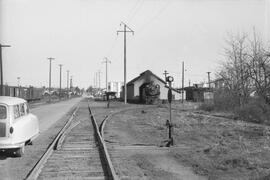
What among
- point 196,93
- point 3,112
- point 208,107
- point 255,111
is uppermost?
point 196,93

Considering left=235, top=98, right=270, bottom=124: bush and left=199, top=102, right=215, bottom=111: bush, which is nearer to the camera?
left=235, top=98, right=270, bottom=124: bush

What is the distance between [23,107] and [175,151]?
5098mm

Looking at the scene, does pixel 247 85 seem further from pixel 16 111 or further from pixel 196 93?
pixel 196 93

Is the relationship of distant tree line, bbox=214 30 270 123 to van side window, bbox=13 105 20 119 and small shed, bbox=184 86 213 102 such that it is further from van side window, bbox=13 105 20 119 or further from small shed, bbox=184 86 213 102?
small shed, bbox=184 86 213 102

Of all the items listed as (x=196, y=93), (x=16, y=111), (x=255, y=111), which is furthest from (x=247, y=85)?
(x=196, y=93)

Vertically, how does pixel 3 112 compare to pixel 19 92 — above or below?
below

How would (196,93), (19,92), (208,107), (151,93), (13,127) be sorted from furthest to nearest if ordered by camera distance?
(196,93) → (151,93) → (19,92) → (208,107) → (13,127)

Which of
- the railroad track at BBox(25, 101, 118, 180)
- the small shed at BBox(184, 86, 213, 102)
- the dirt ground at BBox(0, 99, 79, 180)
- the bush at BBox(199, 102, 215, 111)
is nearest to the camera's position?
the railroad track at BBox(25, 101, 118, 180)

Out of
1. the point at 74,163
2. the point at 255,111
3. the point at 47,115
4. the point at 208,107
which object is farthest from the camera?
the point at 208,107

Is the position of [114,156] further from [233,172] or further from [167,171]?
[233,172]

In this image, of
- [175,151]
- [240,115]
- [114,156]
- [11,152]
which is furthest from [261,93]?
[11,152]

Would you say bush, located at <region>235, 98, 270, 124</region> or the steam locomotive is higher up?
the steam locomotive

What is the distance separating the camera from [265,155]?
1084cm

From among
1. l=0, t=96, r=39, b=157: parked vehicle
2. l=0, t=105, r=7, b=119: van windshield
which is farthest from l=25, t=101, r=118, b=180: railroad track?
l=0, t=105, r=7, b=119: van windshield
